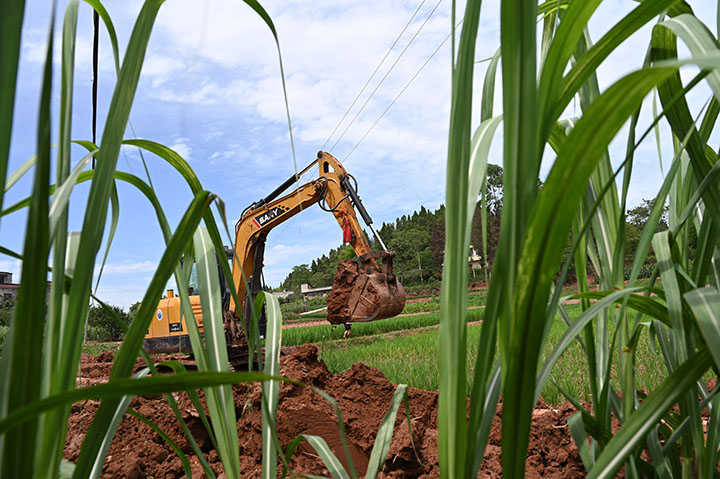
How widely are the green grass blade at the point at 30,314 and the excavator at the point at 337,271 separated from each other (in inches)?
171

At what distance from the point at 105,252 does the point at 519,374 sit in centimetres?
54

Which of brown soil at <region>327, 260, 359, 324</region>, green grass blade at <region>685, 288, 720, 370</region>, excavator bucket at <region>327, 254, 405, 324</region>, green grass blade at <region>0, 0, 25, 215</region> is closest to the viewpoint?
green grass blade at <region>0, 0, 25, 215</region>

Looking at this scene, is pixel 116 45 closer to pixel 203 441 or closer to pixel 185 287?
pixel 185 287

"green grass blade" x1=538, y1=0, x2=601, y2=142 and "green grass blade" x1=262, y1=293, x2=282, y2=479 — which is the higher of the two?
"green grass blade" x1=538, y1=0, x2=601, y2=142

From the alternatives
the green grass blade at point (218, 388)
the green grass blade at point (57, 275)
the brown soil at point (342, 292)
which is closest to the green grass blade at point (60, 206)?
the green grass blade at point (57, 275)

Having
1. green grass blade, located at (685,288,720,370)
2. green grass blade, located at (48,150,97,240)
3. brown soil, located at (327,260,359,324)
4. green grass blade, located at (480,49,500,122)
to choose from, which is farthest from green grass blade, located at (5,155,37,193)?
brown soil, located at (327,260,359,324)

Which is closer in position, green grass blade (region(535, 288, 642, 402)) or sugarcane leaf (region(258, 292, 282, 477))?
green grass blade (region(535, 288, 642, 402))

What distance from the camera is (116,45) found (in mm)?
589

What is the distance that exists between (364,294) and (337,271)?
0.50 m

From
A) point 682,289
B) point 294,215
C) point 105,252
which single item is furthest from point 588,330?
point 294,215

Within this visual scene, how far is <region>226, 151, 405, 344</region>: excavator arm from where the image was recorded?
15.7 ft

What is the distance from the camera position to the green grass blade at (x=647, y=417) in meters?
0.49

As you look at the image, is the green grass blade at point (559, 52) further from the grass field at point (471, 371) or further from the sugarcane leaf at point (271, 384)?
the grass field at point (471, 371)

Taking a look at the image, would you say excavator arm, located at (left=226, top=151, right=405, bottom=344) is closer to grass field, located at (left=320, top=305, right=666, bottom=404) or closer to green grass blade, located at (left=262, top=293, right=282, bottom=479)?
grass field, located at (left=320, top=305, right=666, bottom=404)
